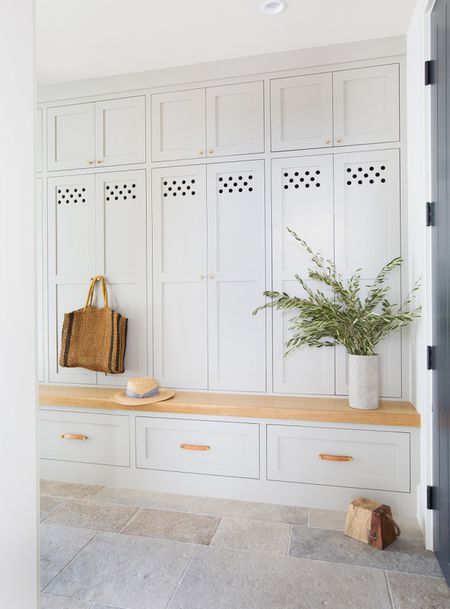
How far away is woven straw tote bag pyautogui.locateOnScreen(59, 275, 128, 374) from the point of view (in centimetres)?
273

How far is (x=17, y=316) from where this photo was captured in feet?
3.28

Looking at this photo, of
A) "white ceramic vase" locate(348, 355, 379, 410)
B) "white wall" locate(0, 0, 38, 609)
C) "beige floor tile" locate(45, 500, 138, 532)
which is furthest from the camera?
"white ceramic vase" locate(348, 355, 379, 410)

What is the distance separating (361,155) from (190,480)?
7.03 ft

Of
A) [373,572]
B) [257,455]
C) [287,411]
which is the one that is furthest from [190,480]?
[373,572]

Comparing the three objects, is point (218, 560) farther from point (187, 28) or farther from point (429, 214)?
point (187, 28)

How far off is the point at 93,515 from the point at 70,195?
2.04m

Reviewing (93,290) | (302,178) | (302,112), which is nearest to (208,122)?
(302,112)

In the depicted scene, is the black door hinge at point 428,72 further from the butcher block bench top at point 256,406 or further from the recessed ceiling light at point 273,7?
the butcher block bench top at point 256,406

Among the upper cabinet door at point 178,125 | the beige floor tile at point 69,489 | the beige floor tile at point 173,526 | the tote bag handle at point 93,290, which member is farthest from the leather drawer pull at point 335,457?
the upper cabinet door at point 178,125

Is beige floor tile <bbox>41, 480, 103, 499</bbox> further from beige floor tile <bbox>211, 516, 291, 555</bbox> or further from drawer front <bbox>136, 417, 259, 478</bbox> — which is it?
beige floor tile <bbox>211, 516, 291, 555</bbox>

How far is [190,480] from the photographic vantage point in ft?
8.15

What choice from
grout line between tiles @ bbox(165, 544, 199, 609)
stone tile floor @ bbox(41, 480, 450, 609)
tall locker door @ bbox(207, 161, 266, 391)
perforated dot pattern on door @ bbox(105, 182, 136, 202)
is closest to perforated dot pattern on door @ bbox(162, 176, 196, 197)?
tall locker door @ bbox(207, 161, 266, 391)

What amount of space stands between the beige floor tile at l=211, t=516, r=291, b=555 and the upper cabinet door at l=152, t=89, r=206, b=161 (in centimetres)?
215

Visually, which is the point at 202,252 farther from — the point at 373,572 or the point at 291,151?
the point at 373,572
